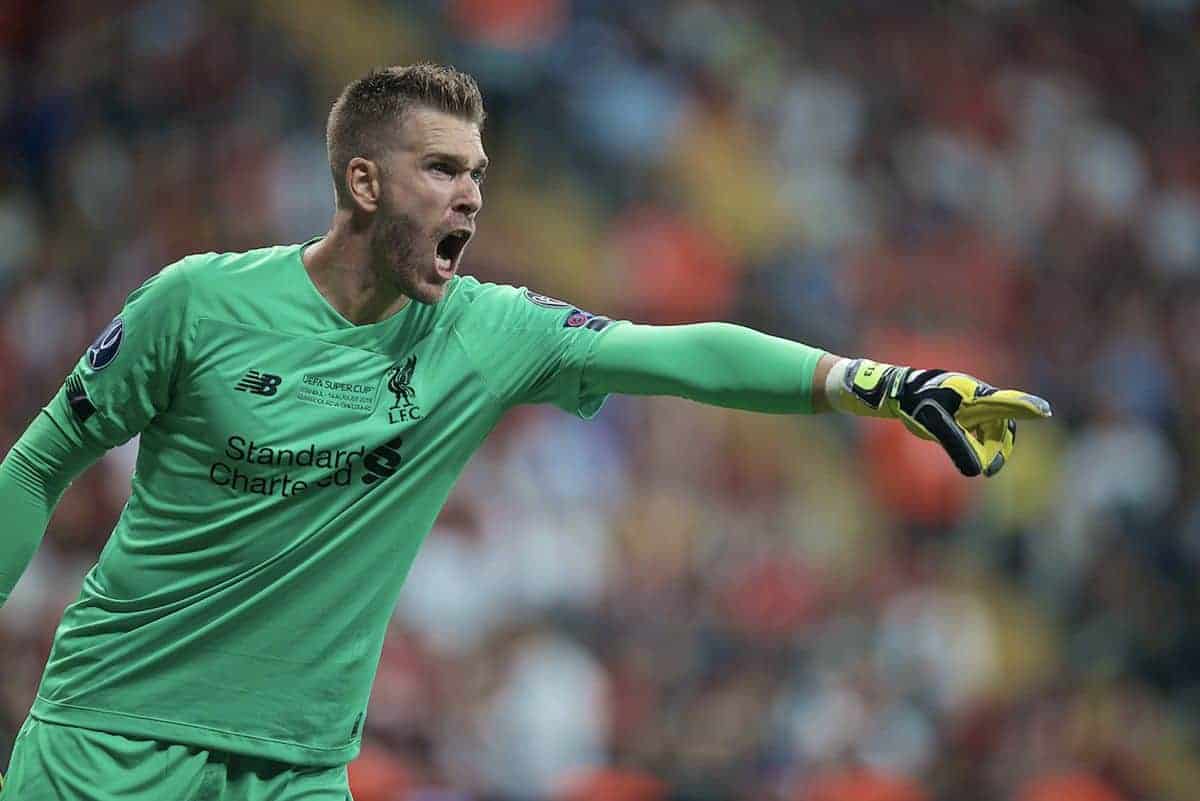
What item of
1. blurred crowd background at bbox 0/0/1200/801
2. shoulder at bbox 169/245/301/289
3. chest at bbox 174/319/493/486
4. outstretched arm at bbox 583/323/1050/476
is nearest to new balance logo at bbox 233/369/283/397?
chest at bbox 174/319/493/486

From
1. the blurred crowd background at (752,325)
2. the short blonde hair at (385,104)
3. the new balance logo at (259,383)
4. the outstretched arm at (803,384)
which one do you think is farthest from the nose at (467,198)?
the blurred crowd background at (752,325)

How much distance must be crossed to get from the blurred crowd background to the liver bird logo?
11.8 ft

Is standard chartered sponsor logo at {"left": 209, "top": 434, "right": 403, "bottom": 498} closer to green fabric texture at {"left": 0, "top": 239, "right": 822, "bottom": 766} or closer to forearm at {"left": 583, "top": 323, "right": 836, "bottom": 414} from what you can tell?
green fabric texture at {"left": 0, "top": 239, "right": 822, "bottom": 766}

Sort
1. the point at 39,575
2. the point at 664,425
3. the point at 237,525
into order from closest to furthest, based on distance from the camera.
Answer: the point at 237,525 < the point at 39,575 < the point at 664,425

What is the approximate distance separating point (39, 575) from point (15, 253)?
74.6 inches

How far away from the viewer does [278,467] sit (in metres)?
3.12

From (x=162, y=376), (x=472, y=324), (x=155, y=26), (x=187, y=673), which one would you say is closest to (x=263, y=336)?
(x=162, y=376)

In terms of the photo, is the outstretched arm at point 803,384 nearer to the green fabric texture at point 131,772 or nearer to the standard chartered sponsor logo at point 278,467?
the standard chartered sponsor logo at point 278,467

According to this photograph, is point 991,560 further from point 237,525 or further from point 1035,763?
point 237,525

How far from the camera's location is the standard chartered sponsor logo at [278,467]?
3115mm

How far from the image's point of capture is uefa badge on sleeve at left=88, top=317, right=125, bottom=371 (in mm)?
3107

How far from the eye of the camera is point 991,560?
26.5ft

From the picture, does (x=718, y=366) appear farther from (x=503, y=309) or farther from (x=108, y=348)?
(x=108, y=348)

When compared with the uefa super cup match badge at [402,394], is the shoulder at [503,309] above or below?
above
